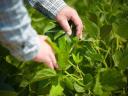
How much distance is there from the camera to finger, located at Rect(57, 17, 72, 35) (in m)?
1.42

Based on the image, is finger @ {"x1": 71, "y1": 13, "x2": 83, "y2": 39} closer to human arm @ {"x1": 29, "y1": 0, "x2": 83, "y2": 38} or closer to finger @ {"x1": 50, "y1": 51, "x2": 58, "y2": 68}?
human arm @ {"x1": 29, "y1": 0, "x2": 83, "y2": 38}

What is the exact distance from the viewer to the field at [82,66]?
1321mm

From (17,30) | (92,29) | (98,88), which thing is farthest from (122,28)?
(17,30)

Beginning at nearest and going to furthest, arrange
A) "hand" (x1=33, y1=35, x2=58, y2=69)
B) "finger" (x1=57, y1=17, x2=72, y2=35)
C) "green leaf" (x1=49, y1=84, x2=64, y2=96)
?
"hand" (x1=33, y1=35, x2=58, y2=69) < "green leaf" (x1=49, y1=84, x2=64, y2=96) < "finger" (x1=57, y1=17, x2=72, y2=35)

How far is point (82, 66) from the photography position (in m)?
1.39

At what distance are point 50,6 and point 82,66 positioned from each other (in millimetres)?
200

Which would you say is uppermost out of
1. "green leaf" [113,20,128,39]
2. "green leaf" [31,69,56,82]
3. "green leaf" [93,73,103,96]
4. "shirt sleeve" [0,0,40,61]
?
"shirt sleeve" [0,0,40,61]

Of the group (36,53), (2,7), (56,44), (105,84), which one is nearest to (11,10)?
(2,7)

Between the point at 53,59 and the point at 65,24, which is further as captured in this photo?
the point at 65,24

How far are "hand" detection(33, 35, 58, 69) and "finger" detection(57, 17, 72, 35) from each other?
144 millimetres

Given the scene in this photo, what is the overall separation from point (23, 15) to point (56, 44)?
0.80 ft

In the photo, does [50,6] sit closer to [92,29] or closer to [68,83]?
[92,29]

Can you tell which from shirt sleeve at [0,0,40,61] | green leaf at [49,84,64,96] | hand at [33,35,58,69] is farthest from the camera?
green leaf at [49,84,64,96]

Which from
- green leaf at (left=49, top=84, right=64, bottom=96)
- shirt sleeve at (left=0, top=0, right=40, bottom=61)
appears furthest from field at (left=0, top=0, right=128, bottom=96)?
shirt sleeve at (left=0, top=0, right=40, bottom=61)
